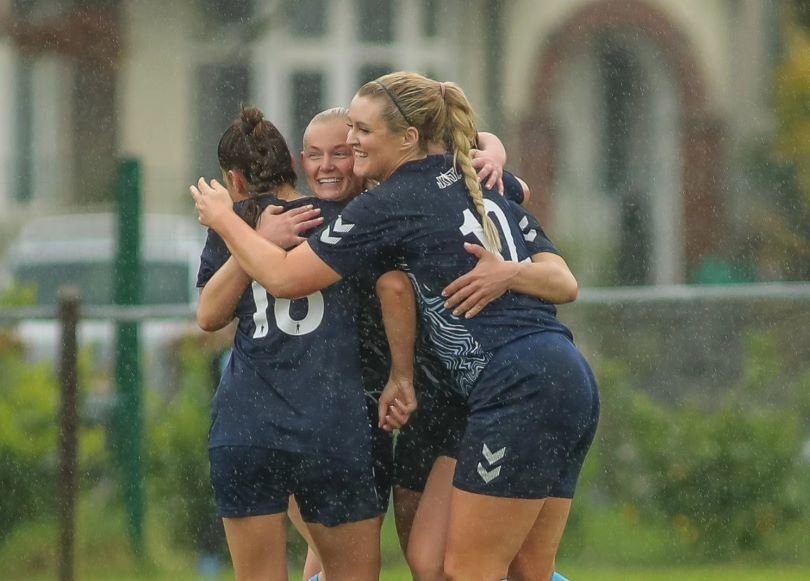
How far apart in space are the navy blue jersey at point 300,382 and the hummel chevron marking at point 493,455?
0.35m

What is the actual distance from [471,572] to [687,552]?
12.3ft

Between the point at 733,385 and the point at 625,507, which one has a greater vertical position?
the point at 733,385

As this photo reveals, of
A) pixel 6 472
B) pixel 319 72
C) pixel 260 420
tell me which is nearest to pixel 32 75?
pixel 319 72

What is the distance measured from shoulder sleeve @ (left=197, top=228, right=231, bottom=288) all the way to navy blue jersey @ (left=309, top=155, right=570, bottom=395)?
0.32m

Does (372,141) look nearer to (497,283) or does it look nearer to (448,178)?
(448,178)

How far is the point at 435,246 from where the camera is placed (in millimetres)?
4598

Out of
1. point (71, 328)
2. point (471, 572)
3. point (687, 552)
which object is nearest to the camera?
point (471, 572)

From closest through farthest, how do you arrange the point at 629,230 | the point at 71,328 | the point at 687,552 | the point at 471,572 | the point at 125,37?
the point at 471,572, the point at 71,328, the point at 687,552, the point at 629,230, the point at 125,37

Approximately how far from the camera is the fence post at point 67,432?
7547 mm

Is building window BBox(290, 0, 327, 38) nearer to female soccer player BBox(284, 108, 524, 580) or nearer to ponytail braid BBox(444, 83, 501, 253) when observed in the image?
female soccer player BBox(284, 108, 524, 580)

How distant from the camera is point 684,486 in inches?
324

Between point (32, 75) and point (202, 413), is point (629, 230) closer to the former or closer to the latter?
point (202, 413)

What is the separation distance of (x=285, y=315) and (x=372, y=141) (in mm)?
497

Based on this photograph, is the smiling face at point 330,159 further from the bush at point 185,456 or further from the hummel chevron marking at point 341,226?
the bush at point 185,456
